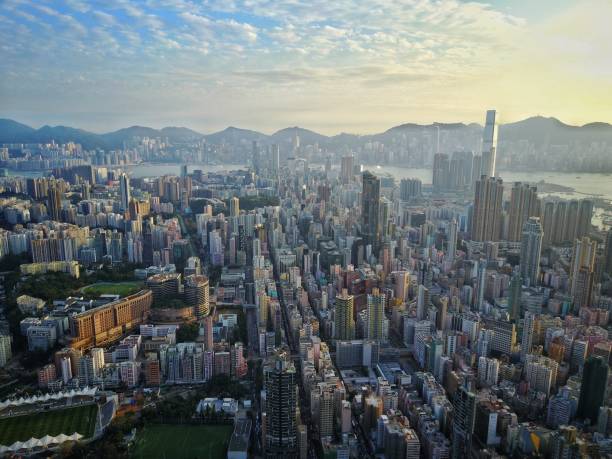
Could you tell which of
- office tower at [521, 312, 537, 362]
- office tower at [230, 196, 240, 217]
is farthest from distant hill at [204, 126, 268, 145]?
office tower at [521, 312, 537, 362]

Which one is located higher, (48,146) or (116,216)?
(48,146)

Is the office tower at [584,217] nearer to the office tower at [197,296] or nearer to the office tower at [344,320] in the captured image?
the office tower at [344,320]

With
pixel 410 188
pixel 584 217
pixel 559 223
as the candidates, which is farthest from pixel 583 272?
pixel 410 188

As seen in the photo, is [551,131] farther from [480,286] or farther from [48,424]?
[48,424]

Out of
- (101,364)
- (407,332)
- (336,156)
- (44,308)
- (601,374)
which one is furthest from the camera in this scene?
(336,156)

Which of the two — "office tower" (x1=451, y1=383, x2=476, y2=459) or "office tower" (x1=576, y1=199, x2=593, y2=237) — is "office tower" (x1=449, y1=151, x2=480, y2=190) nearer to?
"office tower" (x1=576, y1=199, x2=593, y2=237)

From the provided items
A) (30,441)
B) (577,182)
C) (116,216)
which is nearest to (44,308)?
(30,441)

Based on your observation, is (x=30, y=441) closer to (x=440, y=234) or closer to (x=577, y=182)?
(x=577, y=182)
